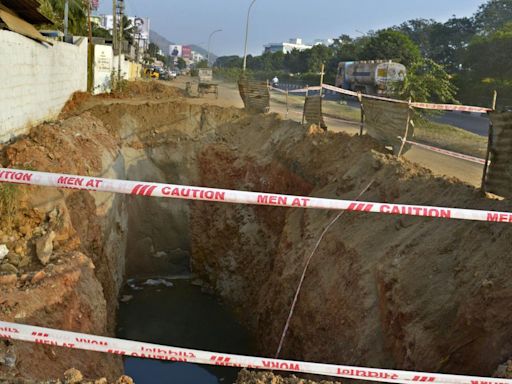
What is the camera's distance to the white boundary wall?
432 inches

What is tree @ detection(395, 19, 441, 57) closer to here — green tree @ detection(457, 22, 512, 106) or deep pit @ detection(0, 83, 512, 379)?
green tree @ detection(457, 22, 512, 106)

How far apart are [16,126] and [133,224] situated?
20.6ft

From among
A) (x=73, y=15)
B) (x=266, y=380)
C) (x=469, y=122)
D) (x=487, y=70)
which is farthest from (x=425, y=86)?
(x=73, y=15)

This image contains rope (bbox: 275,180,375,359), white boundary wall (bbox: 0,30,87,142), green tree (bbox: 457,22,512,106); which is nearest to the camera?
rope (bbox: 275,180,375,359)

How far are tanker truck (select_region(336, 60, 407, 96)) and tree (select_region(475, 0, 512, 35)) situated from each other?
3780cm

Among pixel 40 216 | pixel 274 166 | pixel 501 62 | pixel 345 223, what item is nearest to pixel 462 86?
pixel 501 62

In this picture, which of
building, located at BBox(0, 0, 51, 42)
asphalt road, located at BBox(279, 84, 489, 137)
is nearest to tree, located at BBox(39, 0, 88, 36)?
building, located at BBox(0, 0, 51, 42)

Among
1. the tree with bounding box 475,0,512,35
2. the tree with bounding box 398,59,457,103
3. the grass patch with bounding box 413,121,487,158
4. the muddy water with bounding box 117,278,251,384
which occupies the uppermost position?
the tree with bounding box 475,0,512,35

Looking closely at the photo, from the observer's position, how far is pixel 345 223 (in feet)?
31.5

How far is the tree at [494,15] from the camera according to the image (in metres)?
76.4

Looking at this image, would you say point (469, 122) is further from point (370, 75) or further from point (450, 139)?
point (370, 75)

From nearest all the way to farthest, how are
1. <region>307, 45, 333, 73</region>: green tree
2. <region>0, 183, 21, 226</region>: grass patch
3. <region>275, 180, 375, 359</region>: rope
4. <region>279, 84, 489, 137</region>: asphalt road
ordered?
<region>0, 183, 21, 226</region>: grass patch → <region>275, 180, 375, 359</region>: rope → <region>279, 84, 489, 137</region>: asphalt road → <region>307, 45, 333, 73</region>: green tree

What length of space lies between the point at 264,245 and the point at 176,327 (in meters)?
3.34

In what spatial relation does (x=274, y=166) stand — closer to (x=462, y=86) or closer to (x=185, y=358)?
(x=185, y=358)
